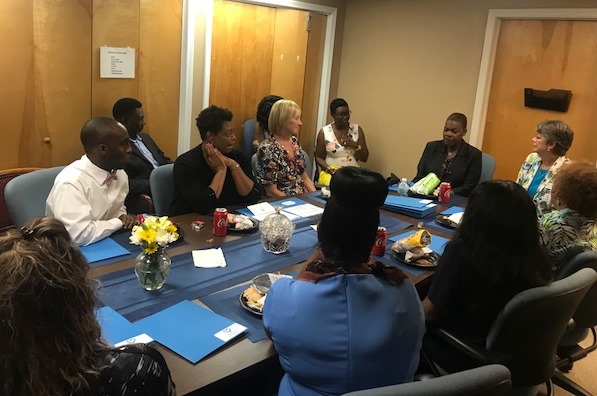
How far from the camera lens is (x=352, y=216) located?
1.43m

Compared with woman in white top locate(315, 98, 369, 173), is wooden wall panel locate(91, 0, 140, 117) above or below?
above

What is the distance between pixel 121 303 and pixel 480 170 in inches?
116

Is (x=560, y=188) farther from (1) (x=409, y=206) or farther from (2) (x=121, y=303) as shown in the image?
(2) (x=121, y=303)

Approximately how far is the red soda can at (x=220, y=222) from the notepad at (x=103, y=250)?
15.9 inches

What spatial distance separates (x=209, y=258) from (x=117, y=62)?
89.2 inches

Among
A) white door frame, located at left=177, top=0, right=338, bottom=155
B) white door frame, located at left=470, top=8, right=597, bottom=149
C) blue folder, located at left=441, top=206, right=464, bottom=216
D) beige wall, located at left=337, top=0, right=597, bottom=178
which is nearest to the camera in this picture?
blue folder, located at left=441, top=206, right=464, bottom=216

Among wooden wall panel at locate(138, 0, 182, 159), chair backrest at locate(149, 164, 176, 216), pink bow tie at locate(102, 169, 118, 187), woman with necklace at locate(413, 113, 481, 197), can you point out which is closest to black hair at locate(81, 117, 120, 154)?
pink bow tie at locate(102, 169, 118, 187)

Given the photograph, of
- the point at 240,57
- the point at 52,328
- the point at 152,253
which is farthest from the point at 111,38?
the point at 52,328

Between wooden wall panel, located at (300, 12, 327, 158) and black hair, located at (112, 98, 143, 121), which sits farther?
wooden wall panel, located at (300, 12, 327, 158)

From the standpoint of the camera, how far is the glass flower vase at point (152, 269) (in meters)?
1.77

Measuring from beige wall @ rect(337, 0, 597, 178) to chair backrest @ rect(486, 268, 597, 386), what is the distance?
9.86 feet

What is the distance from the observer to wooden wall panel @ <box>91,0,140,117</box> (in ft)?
11.9

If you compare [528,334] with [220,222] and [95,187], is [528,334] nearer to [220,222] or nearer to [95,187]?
[220,222]

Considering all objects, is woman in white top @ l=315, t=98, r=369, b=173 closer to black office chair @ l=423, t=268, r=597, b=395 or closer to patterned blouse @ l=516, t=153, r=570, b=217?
patterned blouse @ l=516, t=153, r=570, b=217
